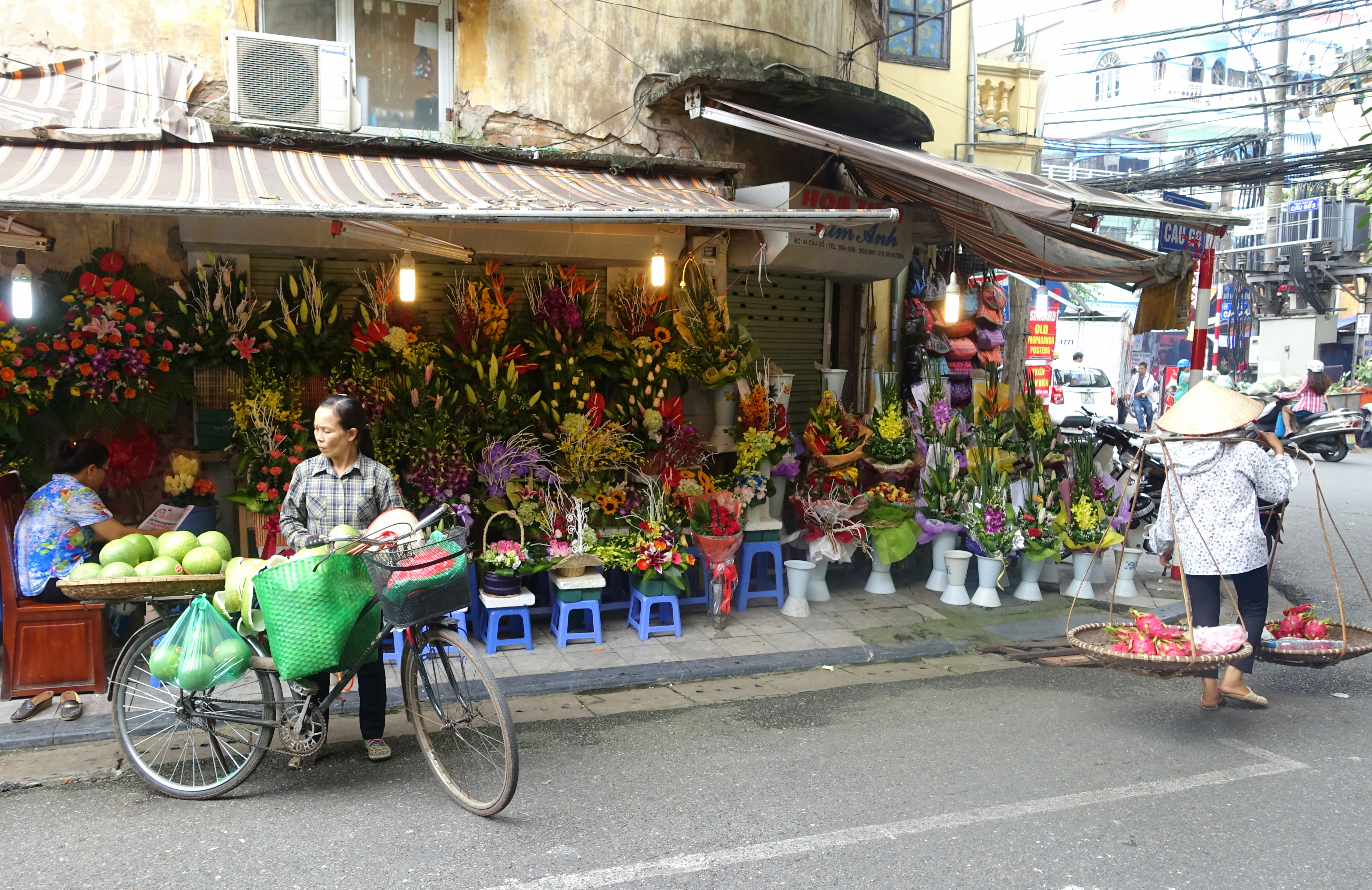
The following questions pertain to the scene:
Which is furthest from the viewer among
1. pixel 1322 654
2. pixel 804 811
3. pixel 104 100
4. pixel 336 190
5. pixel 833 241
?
pixel 833 241

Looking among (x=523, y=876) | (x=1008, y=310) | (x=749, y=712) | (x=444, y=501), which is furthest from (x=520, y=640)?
(x=1008, y=310)

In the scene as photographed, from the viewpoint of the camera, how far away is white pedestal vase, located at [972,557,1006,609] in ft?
25.5

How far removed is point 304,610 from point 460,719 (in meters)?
0.79

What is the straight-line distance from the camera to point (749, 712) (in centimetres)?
538

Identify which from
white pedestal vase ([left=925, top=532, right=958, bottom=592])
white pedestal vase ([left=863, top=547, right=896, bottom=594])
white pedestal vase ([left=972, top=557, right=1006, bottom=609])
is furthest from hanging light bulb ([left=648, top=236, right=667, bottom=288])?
white pedestal vase ([left=972, top=557, right=1006, bottom=609])

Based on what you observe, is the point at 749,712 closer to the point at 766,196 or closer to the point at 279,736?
the point at 279,736

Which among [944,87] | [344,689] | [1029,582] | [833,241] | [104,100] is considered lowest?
[1029,582]

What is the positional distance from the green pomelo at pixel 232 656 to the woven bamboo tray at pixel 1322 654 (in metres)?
4.98

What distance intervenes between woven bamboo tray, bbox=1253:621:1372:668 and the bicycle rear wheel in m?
A: 4.92

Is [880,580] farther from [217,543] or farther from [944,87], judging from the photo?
[944,87]

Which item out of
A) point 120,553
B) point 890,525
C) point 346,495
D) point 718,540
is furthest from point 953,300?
point 120,553

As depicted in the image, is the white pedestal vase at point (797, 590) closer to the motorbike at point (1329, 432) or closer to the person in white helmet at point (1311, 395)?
the person in white helmet at point (1311, 395)

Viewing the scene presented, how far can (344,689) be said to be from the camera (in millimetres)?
4266

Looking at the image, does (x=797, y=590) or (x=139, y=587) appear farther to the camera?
(x=797, y=590)
